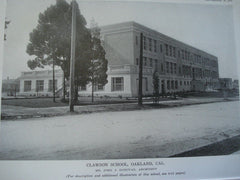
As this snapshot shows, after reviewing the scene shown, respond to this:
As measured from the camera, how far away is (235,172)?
2469 millimetres

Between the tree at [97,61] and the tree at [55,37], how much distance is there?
0.13 m

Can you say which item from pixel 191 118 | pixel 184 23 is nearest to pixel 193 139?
pixel 191 118

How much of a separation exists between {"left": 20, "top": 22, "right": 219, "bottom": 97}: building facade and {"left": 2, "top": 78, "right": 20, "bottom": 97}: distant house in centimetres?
9

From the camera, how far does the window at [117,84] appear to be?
286cm

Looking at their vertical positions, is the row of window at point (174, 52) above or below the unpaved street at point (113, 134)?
above

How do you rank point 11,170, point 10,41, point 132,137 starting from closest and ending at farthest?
point 11,170 < point 132,137 < point 10,41

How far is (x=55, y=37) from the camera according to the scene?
273cm

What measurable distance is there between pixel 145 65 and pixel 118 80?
1.74 ft

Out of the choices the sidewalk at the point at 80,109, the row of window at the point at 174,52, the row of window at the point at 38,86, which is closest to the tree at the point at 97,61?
the sidewalk at the point at 80,109

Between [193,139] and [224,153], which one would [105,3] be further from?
[224,153]

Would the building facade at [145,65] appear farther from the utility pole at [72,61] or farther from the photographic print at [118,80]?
the utility pole at [72,61]

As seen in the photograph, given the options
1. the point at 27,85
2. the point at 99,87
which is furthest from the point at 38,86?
the point at 99,87

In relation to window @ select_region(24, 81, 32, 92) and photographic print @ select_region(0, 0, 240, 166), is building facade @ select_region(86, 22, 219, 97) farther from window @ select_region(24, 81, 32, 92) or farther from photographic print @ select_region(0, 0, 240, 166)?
window @ select_region(24, 81, 32, 92)

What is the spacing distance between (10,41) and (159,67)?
7.99 ft
